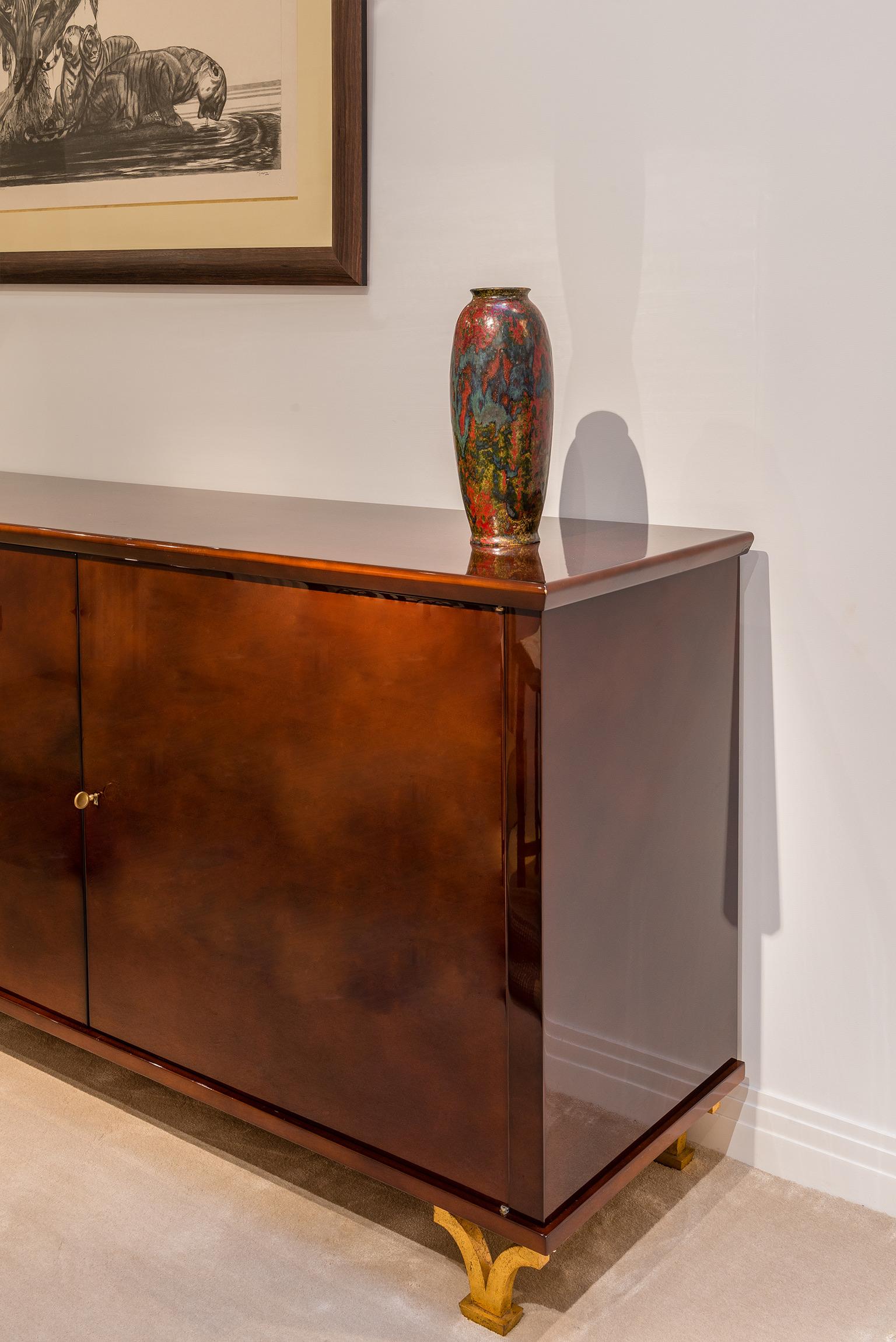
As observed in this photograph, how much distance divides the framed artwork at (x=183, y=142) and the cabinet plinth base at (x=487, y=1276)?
4.55ft

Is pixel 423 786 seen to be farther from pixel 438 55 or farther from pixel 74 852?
pixel 438 55

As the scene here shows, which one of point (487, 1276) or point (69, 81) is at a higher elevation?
point (69, 81)

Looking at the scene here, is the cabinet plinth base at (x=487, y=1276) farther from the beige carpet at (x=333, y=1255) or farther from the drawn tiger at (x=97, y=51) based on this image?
the drawn tiger at (x=97, y=51)

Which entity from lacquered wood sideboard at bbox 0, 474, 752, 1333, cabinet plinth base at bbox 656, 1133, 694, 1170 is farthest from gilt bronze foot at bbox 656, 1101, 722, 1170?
lacquered wood sideboard at bbox 0, 474, 752, 1333

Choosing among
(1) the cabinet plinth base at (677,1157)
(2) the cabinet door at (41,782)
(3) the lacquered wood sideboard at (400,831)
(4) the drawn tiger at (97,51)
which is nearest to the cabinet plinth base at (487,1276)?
(3) the lacquered wood sideboard at (400,831)

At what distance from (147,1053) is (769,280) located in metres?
1.33

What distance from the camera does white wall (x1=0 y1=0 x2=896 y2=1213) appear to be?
155 cm

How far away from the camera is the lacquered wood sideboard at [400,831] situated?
4.36 feet

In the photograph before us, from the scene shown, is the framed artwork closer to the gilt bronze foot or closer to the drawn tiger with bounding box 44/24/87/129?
the drawn tiger with bounding box 44/24/87/129

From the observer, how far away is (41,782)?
1756mm

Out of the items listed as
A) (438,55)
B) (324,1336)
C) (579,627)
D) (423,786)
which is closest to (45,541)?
(423,786)

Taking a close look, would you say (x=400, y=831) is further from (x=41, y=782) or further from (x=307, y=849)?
(x=41, y=782)

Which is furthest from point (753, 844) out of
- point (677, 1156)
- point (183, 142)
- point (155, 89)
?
point (155, 89)

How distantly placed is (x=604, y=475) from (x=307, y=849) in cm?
70
